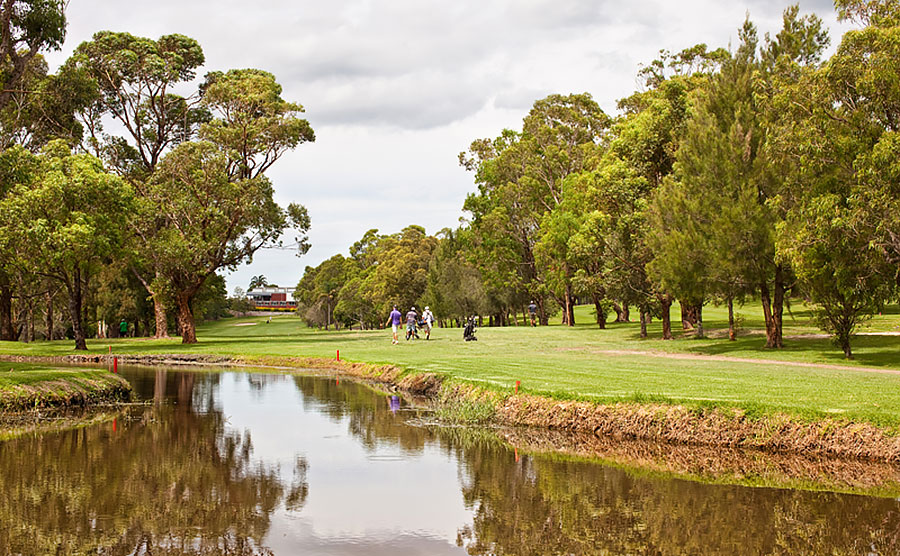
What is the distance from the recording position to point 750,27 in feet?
107

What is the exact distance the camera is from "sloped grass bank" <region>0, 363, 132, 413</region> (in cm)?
1970

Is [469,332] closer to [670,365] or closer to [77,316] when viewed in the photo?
[670,365]

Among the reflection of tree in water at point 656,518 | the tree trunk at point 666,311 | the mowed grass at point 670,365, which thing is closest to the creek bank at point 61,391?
the mowed grass at point 670,365

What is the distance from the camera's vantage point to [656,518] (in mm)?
10633

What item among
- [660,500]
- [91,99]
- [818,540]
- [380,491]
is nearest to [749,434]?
[660,500]

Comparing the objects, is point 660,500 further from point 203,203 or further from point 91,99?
point 91,99

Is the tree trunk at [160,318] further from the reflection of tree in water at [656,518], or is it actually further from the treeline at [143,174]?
the reflection of tree in water at [656,518]

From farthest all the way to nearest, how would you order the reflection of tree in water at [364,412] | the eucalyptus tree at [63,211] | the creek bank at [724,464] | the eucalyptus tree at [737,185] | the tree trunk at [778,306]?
the eucalyptus tree at [63,211], the tree trunk at [778,306], the eucalyptus tree at [737,185], the reflection of tree in water at [364,412], the creek bank at [724,464]

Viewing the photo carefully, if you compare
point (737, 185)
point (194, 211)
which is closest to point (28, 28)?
point (194, 211)

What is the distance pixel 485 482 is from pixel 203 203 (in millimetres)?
36389

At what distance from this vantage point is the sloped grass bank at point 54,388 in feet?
64.6

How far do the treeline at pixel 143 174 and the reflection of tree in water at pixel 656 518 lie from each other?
103 feet

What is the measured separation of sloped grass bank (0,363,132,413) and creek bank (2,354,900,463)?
9.35 metres

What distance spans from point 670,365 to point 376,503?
1653cm
